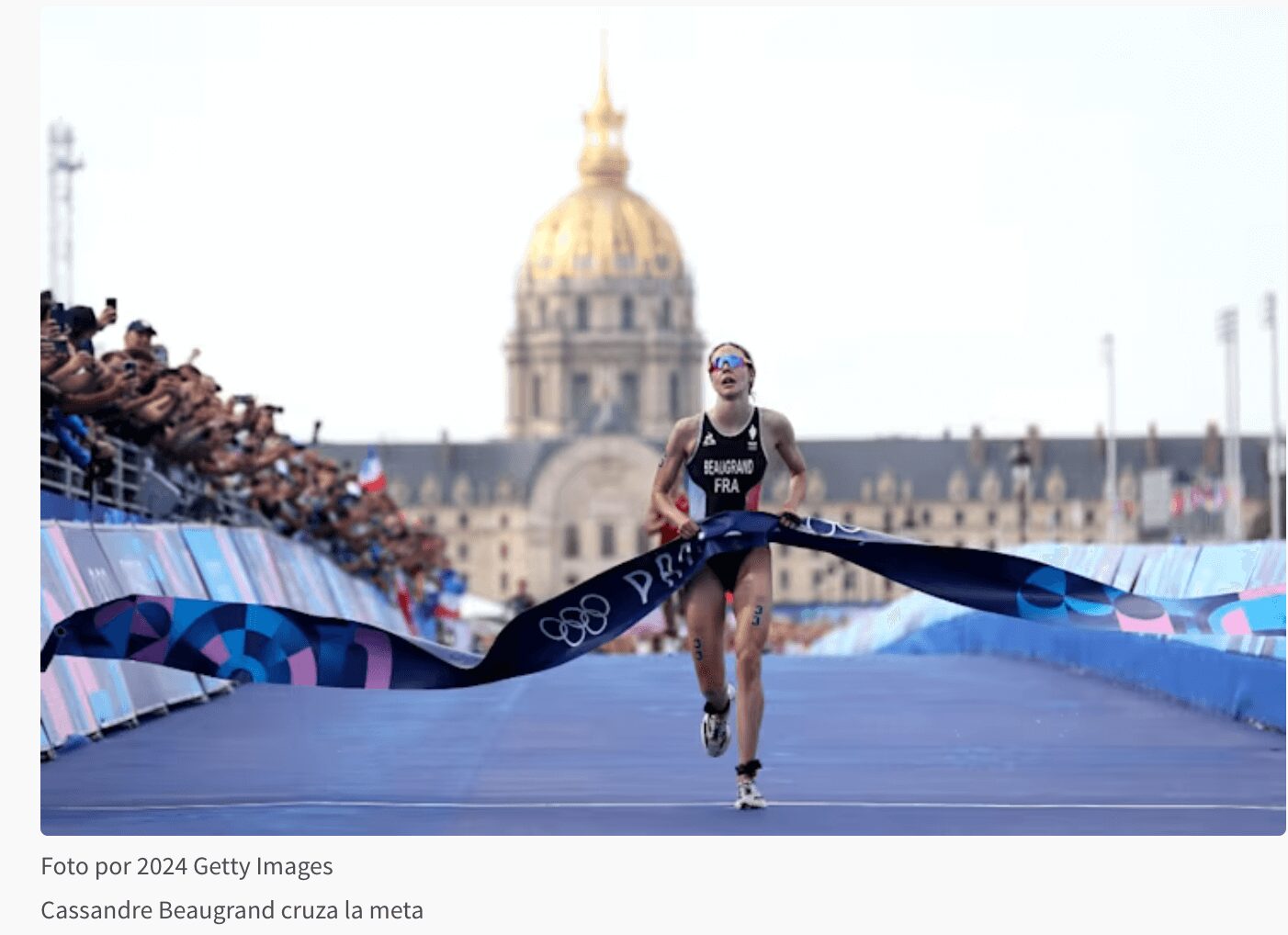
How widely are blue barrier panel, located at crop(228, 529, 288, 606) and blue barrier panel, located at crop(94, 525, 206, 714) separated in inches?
146

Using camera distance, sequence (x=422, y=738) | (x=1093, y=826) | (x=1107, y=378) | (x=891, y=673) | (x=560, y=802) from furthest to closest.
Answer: (x=1107, y=378)
(x=891, y=673)
(x=422, y=738)
(x=560, y=802)
(x=1093, y=826)

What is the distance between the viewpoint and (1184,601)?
521 inches

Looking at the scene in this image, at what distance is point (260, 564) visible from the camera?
26.4 m

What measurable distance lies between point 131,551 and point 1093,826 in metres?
9.24

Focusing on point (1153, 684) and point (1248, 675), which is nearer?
point (1248, 675)

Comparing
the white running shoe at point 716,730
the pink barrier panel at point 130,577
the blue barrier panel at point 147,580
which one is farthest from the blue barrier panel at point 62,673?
the white running shoe at point 716,730

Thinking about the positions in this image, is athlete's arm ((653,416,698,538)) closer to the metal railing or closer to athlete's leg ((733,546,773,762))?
athlete's leg ((733,546,773,762))

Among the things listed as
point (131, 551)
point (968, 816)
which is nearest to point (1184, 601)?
point (968, 816)

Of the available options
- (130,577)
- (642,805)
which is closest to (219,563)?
(130,577)

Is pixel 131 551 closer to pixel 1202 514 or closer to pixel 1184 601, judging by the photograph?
pixel 1184 601

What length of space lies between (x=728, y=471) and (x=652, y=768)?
9.16 ft

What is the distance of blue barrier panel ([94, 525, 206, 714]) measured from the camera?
1838 centimetres

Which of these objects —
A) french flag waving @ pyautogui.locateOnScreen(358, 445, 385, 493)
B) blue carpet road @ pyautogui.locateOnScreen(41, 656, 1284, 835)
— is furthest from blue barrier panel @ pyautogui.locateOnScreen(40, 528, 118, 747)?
french flag waving @ pyautogui.locateOnScreen(358, 445, 385, 493)
